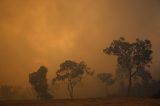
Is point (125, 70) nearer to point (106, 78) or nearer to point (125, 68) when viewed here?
point (125, 68)

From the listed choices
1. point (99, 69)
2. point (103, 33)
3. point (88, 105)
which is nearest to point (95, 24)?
point (103, 33)

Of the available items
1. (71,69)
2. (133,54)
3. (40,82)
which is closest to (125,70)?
(133,54)

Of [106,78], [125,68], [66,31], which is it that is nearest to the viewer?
[106,78]

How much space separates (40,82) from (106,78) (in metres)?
5.26

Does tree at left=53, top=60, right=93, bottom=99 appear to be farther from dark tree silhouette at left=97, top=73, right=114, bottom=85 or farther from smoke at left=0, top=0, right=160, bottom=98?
dark tree silhouette at left=97, top=73, right=114, bottom=85

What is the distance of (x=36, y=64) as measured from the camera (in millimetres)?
18391

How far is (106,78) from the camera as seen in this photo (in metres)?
→ 18.6

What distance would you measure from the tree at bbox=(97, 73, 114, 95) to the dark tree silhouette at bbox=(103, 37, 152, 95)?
51.1 inches

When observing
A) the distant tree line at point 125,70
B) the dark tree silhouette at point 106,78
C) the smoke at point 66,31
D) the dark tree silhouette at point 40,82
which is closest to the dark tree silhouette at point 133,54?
the distant tree line at point 125,70

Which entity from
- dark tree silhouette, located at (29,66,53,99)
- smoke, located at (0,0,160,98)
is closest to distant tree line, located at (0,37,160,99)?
dark tree silhouette, located at (29,66,53,99)

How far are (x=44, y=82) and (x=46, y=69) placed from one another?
196 centimetres

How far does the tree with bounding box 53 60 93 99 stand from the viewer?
61.9 ft

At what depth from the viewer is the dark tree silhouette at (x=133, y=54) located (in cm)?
1911

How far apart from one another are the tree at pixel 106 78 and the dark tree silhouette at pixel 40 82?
4.00 m
